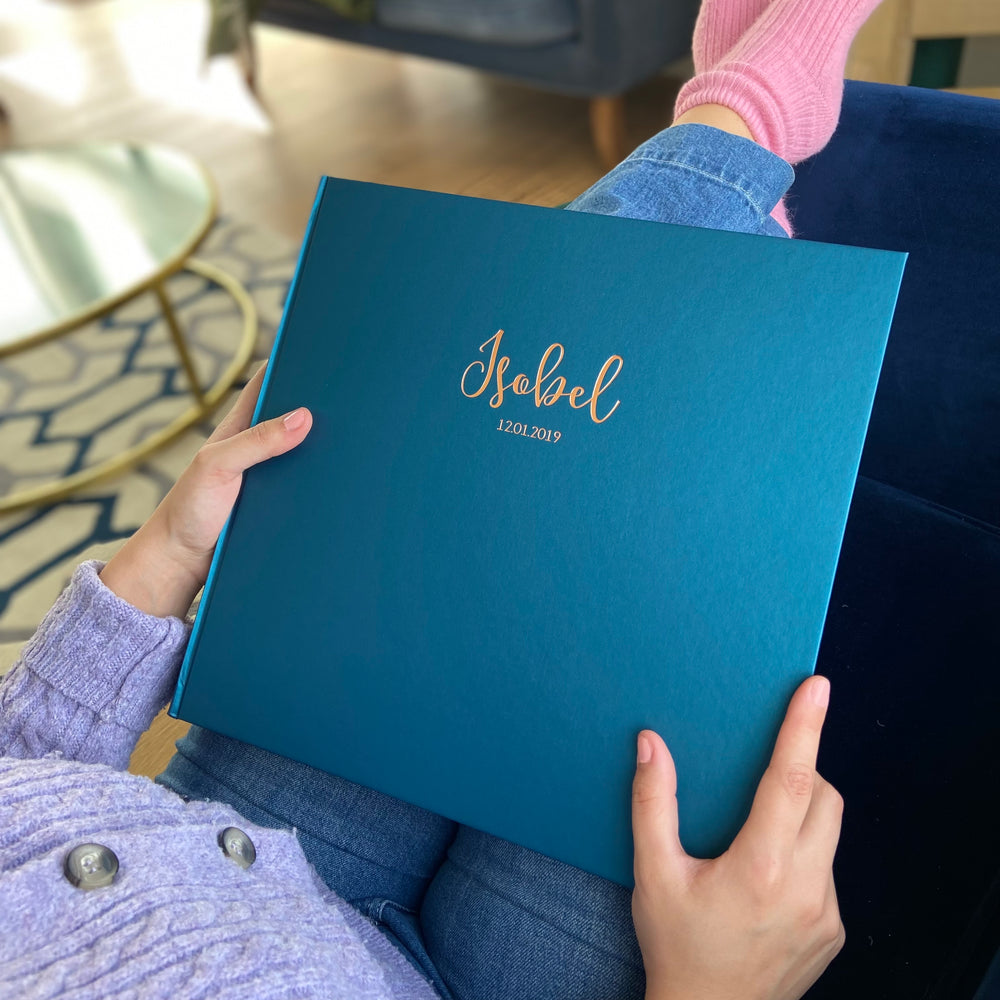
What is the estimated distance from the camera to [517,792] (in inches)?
18.6

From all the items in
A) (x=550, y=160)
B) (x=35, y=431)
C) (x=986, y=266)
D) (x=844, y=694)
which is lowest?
(x=35, y=431)

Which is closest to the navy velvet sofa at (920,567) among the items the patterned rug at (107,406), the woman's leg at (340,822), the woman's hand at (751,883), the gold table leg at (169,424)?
the woman's hand at (751,883)

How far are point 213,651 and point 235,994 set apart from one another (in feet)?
0.69

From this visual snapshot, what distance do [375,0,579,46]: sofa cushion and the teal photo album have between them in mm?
1505

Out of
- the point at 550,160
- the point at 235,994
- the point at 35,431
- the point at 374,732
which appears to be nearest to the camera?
the point at 235,994

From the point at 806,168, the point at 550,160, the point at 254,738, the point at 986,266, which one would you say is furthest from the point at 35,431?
the point at 986,266

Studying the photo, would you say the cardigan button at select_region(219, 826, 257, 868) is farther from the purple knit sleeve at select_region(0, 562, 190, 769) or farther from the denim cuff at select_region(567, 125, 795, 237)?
the denim cuff at select_region(567, 125, 795, 237)

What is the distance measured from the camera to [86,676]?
1.79 feet

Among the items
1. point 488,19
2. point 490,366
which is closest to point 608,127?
point 488,19

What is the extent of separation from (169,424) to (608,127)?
3.55ft

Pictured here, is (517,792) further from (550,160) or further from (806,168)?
(550,160)

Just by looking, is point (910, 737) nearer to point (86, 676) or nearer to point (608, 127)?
point (86, 676)

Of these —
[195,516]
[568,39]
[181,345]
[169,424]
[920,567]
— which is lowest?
[169,424]

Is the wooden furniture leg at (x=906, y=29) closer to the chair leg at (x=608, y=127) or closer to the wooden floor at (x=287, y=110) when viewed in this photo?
the wooden floor at (x=287, y=110)
